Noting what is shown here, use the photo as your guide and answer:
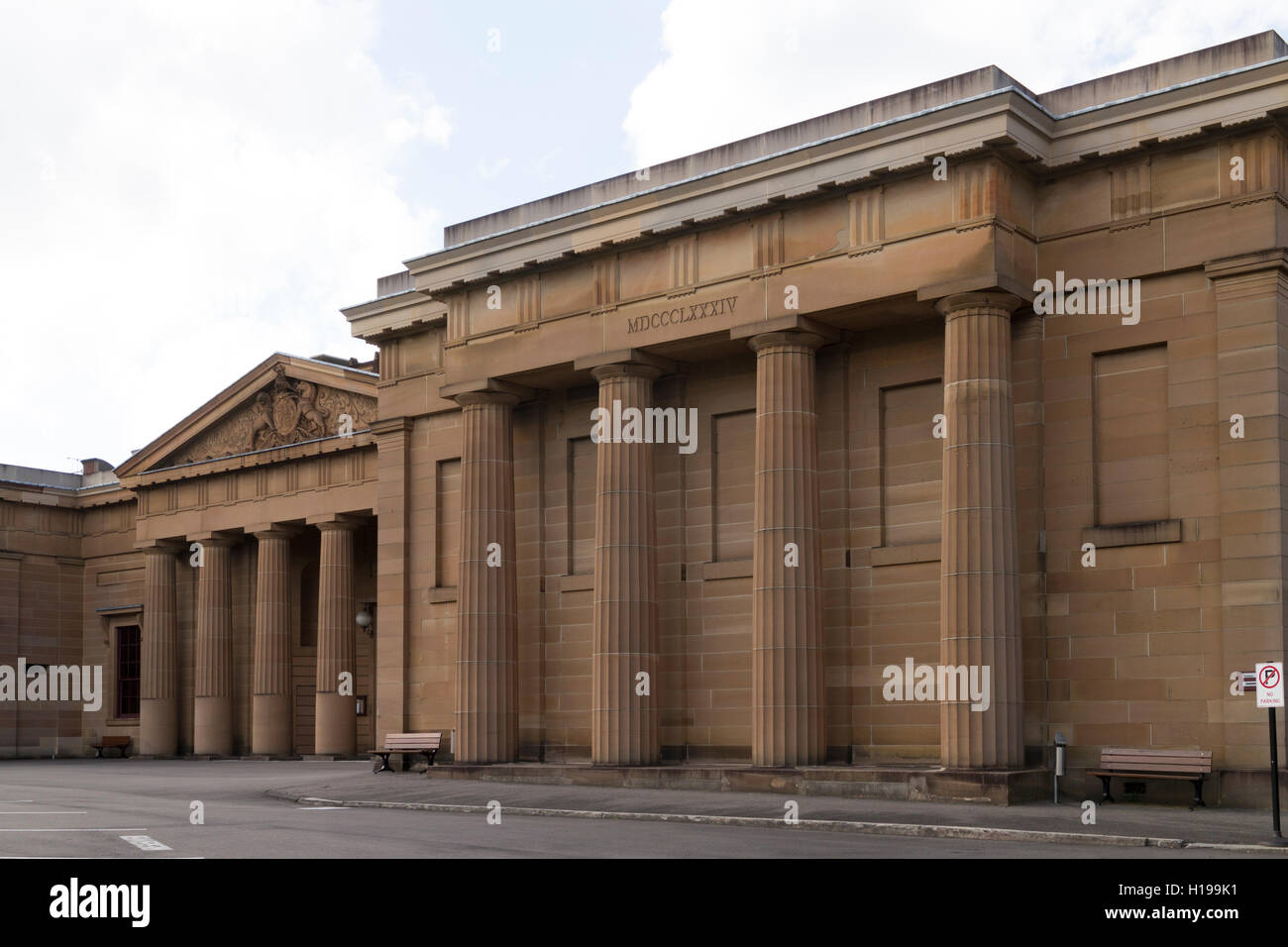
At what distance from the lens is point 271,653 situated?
4731 cm

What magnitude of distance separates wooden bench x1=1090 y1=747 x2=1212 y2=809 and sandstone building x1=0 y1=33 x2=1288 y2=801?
1.89 feet

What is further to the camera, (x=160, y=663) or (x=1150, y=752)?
(x=160, y=663)

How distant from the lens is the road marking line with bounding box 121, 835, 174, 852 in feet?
55.9

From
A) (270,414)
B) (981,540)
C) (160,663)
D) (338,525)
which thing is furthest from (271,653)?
(981,540)

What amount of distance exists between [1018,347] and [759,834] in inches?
414

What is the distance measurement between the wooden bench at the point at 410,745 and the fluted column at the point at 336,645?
10.9 metres

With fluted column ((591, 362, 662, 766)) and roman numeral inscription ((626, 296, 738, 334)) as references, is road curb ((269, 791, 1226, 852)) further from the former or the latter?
roman numeral inscription ((626, 296, 738, 334))

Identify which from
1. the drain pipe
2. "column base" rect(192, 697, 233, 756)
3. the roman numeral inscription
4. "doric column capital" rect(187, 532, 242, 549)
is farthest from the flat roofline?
"column base" rect(192, 697, 233, 756)

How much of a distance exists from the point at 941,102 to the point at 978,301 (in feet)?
11.7

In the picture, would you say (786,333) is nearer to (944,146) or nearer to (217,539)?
(944,146)

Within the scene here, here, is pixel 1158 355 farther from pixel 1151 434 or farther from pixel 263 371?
pixel 263 371
